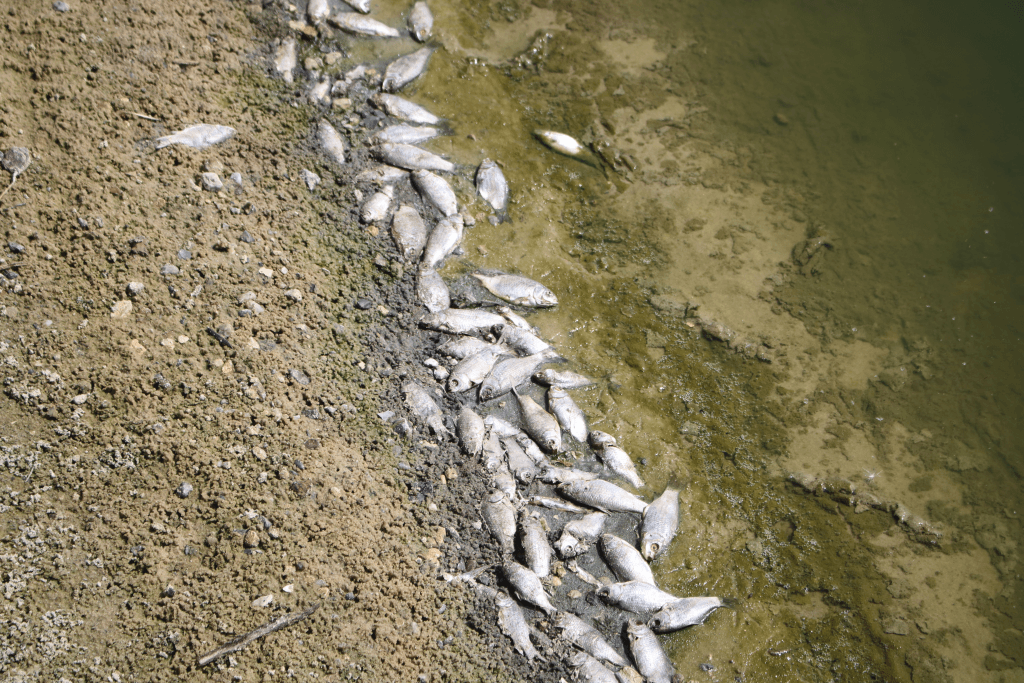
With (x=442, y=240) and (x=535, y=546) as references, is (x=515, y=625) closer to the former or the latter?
(x=535, y=546)

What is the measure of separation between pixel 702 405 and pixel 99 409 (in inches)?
145

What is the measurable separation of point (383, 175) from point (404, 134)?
47 centimetres

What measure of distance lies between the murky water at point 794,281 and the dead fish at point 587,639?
43 cm

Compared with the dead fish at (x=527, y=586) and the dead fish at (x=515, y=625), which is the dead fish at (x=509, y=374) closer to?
the dead fish at (x=527, y=586)

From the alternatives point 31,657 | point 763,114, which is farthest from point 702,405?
point 31,657

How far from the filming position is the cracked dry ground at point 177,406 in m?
2.61

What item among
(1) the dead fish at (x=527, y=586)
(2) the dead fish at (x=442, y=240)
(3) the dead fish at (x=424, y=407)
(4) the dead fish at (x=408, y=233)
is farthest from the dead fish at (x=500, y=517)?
(4) the dead fish at (x=408, y=233)

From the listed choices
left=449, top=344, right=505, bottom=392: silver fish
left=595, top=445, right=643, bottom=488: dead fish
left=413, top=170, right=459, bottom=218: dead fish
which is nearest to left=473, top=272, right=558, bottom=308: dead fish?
left=449, top=344, right=505, bottom=392: silver fish

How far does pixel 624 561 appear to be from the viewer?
3.49 meters

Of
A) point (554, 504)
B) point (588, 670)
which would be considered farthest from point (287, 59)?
point (588, 670)

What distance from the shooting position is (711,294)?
181 inches

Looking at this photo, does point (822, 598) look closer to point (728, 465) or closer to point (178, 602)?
point (728, 465)

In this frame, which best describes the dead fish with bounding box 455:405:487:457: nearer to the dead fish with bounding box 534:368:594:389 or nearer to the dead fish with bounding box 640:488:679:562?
the dead fish with bounding box 534:368:594:389

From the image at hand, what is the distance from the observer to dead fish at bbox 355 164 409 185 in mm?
4500
